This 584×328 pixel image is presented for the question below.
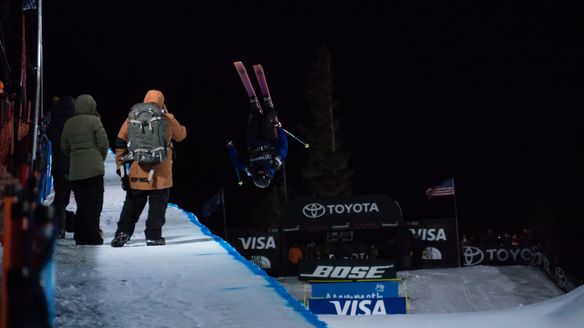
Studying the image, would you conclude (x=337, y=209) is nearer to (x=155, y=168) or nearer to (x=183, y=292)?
(x=155, y=168)

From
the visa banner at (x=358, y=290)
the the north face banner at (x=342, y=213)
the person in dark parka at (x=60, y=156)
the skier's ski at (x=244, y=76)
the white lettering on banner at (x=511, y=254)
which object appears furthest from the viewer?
the white lettering on banner at (x=511, y=254)

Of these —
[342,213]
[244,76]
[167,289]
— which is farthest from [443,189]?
[167,289]

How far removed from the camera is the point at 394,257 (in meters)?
26.5

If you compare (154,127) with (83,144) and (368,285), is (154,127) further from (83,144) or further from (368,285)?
(368,285)

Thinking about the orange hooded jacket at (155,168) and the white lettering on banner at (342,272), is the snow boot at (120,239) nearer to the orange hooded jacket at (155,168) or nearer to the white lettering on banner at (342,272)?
the orange hooded jacket at (155,168)

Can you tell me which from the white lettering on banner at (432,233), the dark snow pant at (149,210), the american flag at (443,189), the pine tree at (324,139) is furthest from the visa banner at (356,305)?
the pine tree at (324,139)

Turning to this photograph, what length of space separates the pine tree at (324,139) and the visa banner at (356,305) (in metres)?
32.9

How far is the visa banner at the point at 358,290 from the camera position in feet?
53.0

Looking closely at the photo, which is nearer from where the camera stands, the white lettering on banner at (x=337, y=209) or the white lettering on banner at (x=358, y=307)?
the white lettering on banner at (x=358, y=307)

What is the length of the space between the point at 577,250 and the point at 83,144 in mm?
33959

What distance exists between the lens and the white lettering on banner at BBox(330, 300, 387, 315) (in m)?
15.5

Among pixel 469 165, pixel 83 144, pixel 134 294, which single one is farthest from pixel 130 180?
pixel 469 165

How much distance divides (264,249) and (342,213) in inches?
107

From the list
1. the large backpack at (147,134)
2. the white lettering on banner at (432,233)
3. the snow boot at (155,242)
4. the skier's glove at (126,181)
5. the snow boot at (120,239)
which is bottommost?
the white lettering on banner at (432,233)
